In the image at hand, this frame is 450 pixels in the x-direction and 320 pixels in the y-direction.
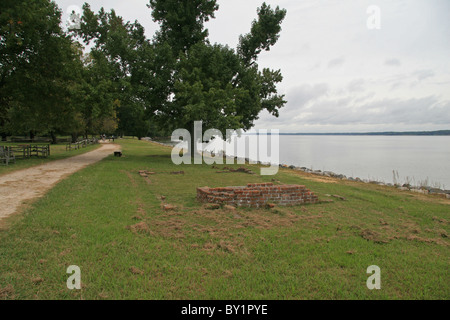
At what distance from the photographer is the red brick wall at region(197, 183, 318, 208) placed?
328 inches

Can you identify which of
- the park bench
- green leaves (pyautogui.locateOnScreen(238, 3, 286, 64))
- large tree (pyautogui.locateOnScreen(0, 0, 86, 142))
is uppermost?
green leaves (pyautogui.locateOnScreen(238, 3, 286, 64))

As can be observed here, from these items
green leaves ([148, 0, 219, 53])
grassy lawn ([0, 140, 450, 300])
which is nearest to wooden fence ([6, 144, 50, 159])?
green leaves ([148, 0, 219, 53])

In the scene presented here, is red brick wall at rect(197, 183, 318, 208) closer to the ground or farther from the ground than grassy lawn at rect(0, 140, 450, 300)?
farther from the ground

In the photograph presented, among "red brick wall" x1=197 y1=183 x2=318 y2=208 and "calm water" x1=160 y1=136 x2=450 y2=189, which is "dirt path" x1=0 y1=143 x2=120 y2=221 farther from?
"calm water" x1=160 y1=136 x2=450 y2=189

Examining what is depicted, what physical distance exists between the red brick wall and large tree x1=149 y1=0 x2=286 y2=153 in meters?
13.0

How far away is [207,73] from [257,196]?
18.9m

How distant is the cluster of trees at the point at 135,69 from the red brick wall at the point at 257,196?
1303cm

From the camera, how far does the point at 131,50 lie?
2266cm

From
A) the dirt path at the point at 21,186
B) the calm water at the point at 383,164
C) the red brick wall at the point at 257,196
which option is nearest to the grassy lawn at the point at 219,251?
the red brick wall at the point at 257,196

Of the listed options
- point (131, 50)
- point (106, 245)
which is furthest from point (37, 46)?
point (106, 245)

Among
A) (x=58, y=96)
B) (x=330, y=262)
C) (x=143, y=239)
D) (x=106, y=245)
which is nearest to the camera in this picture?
(x=330, y=262)

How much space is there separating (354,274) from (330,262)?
433 millimetres

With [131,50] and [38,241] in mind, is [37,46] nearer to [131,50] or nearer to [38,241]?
[131,50]

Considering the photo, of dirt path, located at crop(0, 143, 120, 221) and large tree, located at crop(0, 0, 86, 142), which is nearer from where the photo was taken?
dirt path, located at crop(0, 143, 120, 221)
